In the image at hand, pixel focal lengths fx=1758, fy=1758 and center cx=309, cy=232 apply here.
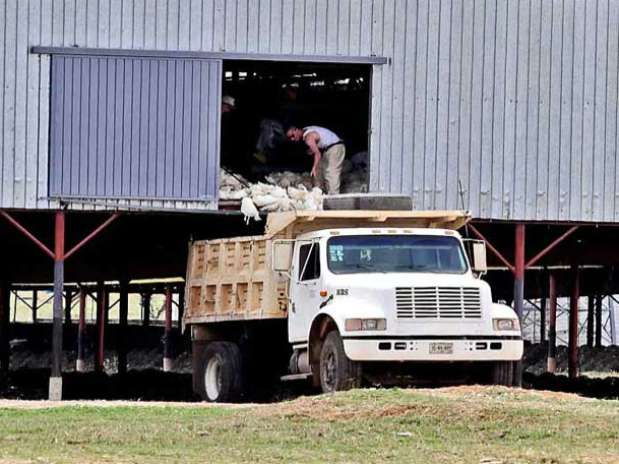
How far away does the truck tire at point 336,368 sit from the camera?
2466 cm

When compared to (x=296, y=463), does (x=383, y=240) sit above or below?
above

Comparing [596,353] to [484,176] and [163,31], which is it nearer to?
[484,176]

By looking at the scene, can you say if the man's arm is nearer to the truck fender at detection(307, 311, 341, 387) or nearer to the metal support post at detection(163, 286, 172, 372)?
the truck fender at detection(307, 311, 341, 387)

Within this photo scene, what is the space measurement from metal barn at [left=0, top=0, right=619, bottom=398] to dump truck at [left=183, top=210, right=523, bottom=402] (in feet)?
13.8

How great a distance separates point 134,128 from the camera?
107ft

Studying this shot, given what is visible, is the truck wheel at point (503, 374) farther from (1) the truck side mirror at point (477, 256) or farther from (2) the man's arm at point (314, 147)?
(2) the man's arm at point (314, 147)

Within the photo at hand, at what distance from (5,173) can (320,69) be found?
21.9 ft

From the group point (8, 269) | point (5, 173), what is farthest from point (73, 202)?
point (8, 269)

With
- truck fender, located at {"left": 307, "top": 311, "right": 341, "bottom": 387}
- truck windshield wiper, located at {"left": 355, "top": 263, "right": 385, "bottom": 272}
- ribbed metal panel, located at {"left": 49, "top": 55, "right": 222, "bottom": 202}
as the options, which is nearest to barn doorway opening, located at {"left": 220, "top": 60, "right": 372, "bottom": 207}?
ribbed metal panel, located at {"left": 49, "top": 55, "right": 222, "bottom": 202}

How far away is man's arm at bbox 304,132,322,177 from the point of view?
33031mm

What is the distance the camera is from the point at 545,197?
111ft

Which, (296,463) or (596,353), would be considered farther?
(596,353)

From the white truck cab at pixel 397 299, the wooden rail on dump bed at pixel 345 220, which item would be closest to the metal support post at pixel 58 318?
the wooden rail on dump bed at pixel 345 220

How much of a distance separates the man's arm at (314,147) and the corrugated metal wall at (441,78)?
1077 millimetres
